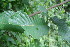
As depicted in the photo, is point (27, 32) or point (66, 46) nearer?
A: point (27, 32)

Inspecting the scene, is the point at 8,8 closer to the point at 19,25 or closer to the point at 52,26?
the point at 52,26

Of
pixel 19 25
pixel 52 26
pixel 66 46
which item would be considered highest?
pixel 19 25

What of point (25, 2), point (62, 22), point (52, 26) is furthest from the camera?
point (25, 2)

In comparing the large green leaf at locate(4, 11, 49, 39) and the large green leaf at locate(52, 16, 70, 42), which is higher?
the large green leaf at locate(4, 11, 49, 39)

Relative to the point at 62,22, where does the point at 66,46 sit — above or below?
below

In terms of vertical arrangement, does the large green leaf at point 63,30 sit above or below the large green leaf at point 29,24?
below

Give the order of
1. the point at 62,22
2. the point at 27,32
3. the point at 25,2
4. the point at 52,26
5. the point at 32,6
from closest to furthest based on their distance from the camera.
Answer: the point at 27,32 < the point at 62,22 < the point at 52,26 < the point at 25,2 < the point at 32,6

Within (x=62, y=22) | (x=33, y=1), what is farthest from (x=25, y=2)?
(x=62, y=22)

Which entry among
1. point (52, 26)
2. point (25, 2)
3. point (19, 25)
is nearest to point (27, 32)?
point (19, 25)
